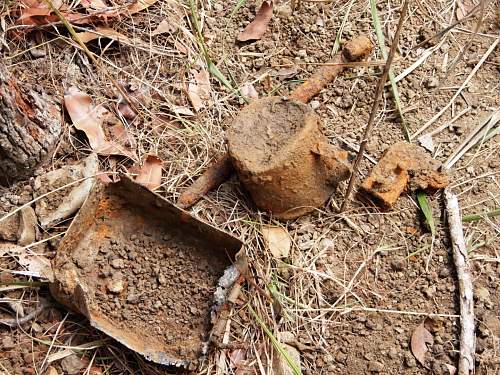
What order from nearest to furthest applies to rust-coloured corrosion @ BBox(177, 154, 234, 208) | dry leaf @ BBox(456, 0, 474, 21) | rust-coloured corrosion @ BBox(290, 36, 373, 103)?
rust-coloured corrosion @ BBox(177, 154, 234, 208), rust-coloured corrosion @ BBox(290, 36, 373, 103), dry leaf @ BBox(456, 0, 474, 21)

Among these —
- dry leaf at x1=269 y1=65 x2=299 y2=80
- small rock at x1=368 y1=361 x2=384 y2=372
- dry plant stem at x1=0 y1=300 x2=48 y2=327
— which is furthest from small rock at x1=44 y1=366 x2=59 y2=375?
dry leaf at x1=269 y1=65 x2=299 y2=80

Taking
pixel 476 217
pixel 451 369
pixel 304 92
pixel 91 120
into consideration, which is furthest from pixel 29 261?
pixel 476 217

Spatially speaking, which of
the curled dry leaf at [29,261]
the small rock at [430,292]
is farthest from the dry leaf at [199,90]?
the small rock at [430,292]

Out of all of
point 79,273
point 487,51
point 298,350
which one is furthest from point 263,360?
point 487,51

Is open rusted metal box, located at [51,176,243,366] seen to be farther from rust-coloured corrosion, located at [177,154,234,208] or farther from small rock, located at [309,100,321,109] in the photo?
small rock, located at [309,100,321,109]

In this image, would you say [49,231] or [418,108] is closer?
[49,231]

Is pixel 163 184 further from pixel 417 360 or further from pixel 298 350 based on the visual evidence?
pixel 417 360

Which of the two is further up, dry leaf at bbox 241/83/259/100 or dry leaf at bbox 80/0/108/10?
dry leaf at bbox 80/0/108/10
